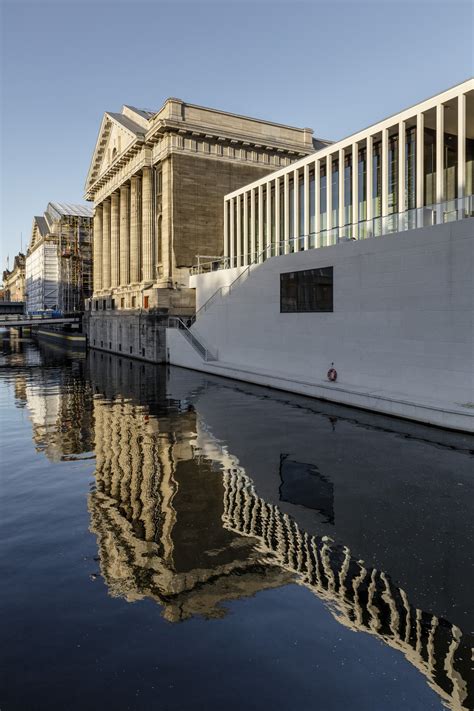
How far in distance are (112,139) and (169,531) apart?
60.6 meters

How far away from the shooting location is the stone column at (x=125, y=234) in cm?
5897

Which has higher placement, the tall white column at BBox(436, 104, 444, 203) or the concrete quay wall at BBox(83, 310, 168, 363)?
the tall white column at BBox(436, 104, 444, 203)

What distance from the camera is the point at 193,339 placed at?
38906 mm

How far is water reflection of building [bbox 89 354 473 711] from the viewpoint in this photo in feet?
19.4

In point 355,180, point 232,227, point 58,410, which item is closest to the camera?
point 58,410

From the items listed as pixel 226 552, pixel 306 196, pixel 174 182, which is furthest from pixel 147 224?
pixel 226 552

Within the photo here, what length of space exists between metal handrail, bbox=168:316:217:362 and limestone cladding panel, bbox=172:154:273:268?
A: 661 cm

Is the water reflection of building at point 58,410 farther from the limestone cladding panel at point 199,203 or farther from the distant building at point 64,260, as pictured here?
the distant building at point 64,260

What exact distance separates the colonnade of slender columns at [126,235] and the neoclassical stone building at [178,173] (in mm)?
117

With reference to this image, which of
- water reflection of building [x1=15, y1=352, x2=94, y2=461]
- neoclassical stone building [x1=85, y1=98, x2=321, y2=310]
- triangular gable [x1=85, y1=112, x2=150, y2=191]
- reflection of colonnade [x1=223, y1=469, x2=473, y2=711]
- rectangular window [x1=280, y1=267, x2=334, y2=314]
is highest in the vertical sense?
triangular gable [x1=85, y1=112, x2=150, y2=191]

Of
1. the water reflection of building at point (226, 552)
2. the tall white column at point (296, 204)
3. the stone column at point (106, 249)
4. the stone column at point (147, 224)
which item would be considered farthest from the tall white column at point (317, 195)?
the stone column at point (106, 249)

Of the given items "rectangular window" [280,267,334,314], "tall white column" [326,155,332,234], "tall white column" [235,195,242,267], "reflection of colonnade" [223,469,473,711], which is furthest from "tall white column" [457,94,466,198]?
"tall white column" [235,195,242,267]

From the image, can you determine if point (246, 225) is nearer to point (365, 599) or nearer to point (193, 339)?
point (193, 339)

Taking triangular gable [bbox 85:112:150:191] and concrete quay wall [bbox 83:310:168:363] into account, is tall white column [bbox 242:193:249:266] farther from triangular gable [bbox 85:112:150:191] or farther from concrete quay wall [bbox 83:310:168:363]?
triangular gable [bbox 85:112:150:191]
